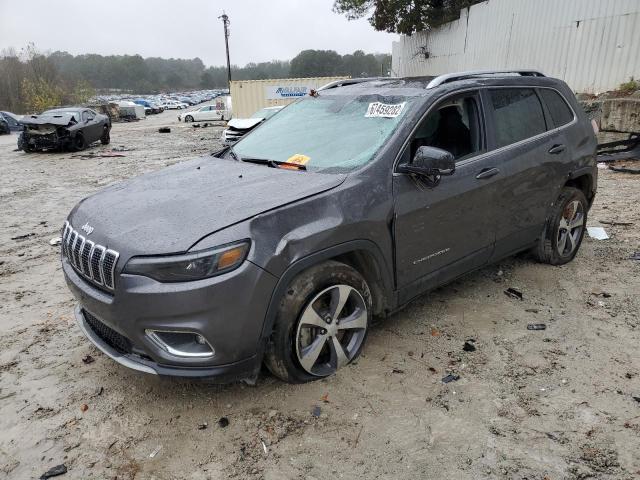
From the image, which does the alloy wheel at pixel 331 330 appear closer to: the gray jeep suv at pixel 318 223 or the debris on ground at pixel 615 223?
the gray jeep suv at pixel 318 223

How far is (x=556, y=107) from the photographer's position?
4.38 metres

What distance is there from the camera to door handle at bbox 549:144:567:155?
4155mm

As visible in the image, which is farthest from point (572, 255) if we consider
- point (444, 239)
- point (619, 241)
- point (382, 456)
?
point (382, 456)

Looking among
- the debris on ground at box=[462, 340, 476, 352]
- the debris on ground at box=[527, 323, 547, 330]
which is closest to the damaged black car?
the debris on ground at box=[462, 340, 476, 352]

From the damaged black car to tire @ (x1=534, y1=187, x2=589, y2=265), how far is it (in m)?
15.8

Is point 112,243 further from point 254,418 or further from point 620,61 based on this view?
point 620,61

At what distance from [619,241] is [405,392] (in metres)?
3.83

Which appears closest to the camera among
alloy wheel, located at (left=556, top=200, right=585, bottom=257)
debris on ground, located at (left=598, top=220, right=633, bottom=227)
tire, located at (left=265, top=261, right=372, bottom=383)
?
tire, located at (left=265, top=261, right=372, bottom=383)

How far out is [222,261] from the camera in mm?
2428

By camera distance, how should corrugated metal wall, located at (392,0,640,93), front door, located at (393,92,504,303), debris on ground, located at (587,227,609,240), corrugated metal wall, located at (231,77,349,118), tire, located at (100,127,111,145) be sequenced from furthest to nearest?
corrugated metal wall, located at (231,77,349,118) → tire, located at (100,127,111,145) → corrugated metal wall, located at (392,0,640,93) → debris on ground, located at (587,227,609,240) → front door, located at (393,92,504,303)

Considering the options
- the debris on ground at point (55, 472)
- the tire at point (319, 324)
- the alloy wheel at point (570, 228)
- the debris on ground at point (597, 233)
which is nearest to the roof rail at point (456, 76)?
the alloy wheel at point (570, 228)

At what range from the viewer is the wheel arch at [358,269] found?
2.58 metres

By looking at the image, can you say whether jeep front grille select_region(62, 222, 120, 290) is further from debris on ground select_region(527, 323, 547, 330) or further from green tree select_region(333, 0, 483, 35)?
green tree select_region(333, 0, 483, 35)

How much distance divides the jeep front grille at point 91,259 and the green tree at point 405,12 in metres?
20.7
